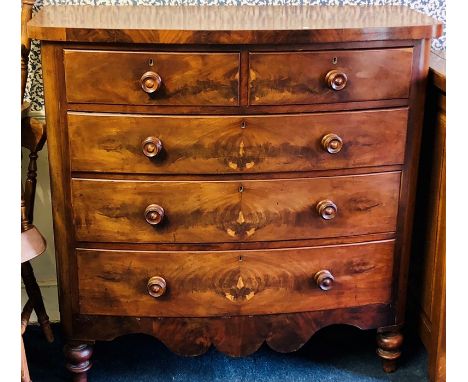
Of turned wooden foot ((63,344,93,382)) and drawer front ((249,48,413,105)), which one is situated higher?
drawer front ((249,48,413,105))

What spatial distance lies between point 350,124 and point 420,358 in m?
0.93

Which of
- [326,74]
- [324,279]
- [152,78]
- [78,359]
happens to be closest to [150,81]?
[152,78]

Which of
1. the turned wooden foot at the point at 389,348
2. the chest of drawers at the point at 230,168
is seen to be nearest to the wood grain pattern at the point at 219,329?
the chest of drawers at the point at 230,168

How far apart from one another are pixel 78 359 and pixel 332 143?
1003 mm

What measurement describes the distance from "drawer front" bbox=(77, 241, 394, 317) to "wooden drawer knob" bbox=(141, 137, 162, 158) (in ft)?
0.98

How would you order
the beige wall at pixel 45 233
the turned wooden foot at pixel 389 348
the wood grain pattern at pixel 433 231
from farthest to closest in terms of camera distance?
the beige wall at pixel 45 233, the turned wooden foot at pixel 389 348, the wood grain pattern at pixel 433 231

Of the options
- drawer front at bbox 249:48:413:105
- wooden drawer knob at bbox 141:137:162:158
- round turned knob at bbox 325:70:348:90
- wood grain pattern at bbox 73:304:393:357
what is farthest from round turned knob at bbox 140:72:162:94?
wood grain pattern at bbox 73:304:393:357

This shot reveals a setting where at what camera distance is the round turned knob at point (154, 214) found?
1.76 meters

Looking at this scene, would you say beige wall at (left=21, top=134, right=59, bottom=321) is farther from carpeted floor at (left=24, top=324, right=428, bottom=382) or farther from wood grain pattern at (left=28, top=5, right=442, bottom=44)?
wood grain pattern at (left=28, top=5, right=442, bottom=44)

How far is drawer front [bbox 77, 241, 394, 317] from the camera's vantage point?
183 centimetres

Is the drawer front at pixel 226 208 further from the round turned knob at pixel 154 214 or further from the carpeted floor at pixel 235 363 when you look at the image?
the carpeted floor at pixel 235 363

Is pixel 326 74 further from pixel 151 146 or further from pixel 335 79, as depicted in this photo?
pixel 151 146

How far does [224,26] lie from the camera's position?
1.67 m

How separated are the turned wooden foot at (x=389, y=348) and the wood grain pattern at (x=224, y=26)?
36.6 inches
